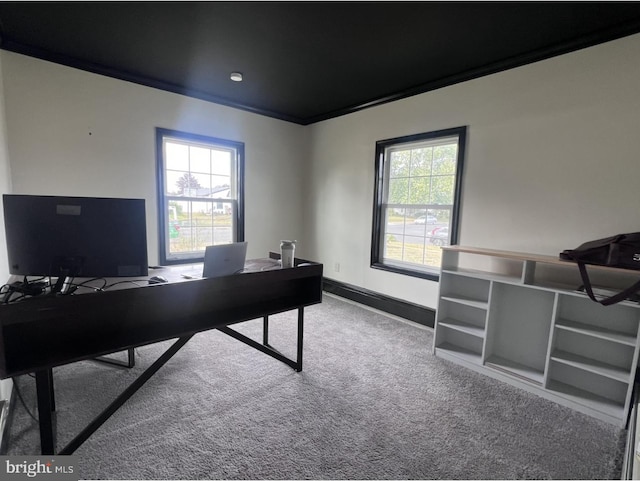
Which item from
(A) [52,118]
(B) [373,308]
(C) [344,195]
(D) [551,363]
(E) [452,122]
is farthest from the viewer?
(C) [344,195]

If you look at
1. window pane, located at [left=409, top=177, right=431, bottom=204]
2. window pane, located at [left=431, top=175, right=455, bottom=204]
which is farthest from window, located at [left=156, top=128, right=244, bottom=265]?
window pane, located at [left=431, top=175, right=455, bottom=204]

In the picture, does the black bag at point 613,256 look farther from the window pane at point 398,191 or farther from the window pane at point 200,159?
the window pane at point 200,159

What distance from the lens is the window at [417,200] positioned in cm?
308

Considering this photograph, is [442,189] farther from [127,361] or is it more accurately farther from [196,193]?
[127,361]

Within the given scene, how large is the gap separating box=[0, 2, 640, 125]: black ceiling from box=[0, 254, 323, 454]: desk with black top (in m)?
1.73

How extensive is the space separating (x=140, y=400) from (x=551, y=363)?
2786 millimetres

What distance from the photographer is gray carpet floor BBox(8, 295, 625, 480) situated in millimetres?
1501

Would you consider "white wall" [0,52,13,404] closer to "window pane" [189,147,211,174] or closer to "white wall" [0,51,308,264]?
"white wall" [0,51,308,264]

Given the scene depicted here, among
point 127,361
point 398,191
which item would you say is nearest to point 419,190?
point 398,191

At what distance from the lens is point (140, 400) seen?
1.94 m

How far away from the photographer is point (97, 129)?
2967 millimetres

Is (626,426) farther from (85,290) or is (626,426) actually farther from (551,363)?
(85,290)

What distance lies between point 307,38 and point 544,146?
2.06 metres

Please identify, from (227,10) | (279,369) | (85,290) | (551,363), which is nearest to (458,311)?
(551,363)
